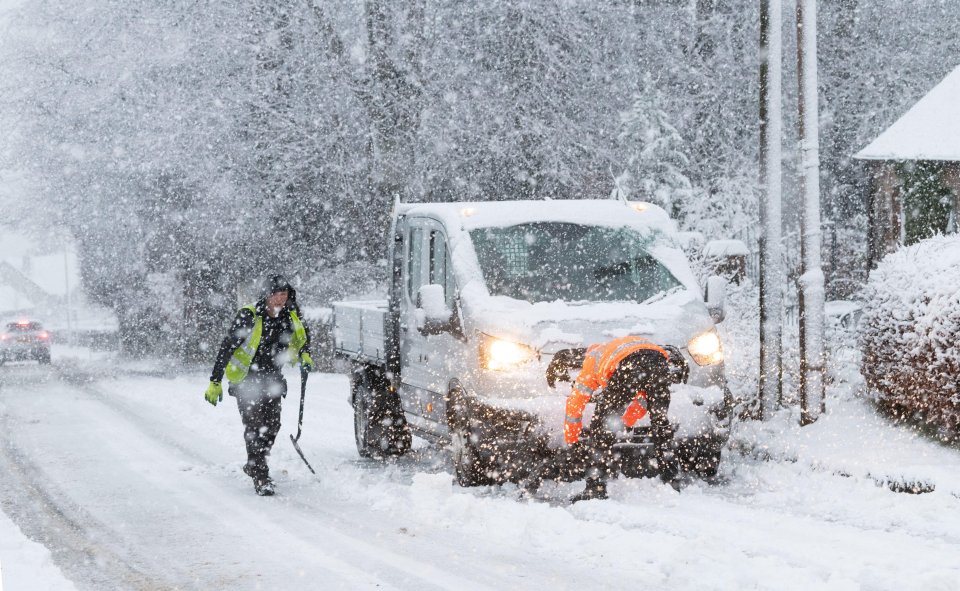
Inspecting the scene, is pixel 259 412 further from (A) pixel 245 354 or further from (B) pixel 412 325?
(B) pixel 412 325

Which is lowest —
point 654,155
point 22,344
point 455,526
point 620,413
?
point 22,344

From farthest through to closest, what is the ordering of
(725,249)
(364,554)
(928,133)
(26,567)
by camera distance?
(928,133), (725,249), (364,554), (26,567)

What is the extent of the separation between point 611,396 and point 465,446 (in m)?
1.38

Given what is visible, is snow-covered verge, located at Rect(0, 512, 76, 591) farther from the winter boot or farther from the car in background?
the car in background

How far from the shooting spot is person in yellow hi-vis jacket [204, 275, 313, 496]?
991cm

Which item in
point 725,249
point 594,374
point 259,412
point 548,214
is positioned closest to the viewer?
point 594,374

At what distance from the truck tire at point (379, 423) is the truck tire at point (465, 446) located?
7.61 ft

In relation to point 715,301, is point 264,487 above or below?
below

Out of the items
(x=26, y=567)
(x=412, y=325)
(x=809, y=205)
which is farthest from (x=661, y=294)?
(x=26, y=567)

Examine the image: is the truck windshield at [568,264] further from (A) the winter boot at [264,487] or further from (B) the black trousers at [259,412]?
(A) the winter boot at [264,487]

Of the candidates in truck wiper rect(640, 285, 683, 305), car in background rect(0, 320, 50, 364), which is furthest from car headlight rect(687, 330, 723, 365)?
car in background rect(0, 320, 50, 364)

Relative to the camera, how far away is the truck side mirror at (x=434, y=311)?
9.26 metres

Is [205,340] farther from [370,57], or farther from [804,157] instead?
[804,157]

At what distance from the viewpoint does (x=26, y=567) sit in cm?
713
